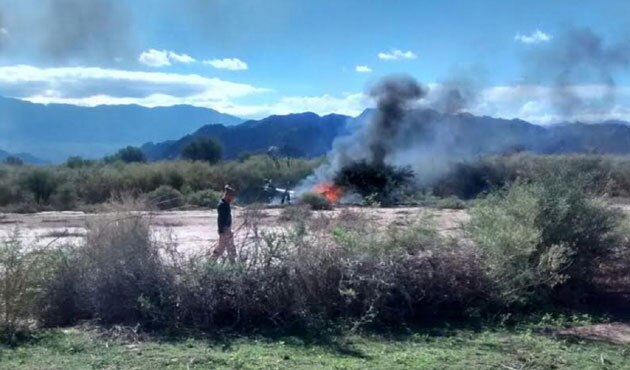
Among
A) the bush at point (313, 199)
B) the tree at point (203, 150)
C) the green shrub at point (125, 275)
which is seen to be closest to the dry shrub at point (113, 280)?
the green shrub at point (125, 275)

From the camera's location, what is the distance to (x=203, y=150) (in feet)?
215

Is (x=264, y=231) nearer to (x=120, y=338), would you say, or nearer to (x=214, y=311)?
(x=214, y=311)

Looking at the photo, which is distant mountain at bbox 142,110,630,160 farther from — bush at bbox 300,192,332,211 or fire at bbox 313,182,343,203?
bush at bbox 300,192,332,211

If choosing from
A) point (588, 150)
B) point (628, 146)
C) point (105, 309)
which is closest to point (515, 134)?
point (628, 146)

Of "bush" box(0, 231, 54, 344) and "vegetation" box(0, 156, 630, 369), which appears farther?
"bush" box(0, 231, 54, 344)

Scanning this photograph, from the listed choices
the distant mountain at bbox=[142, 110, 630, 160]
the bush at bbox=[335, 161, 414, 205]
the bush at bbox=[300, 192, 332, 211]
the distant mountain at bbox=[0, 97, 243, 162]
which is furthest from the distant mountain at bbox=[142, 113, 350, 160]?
the distant mountain at bbox=[0, 97, 243, 162]

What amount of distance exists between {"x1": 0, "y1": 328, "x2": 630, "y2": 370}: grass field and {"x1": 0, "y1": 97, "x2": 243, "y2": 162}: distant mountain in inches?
5769

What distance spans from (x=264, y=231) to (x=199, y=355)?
2.68 m

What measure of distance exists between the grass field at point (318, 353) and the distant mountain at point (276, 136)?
166 feet

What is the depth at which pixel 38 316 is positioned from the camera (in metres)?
10.7

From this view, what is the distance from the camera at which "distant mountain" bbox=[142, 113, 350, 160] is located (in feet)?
232

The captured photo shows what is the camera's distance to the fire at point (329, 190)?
3697 cm

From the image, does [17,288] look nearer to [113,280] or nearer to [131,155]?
[113,280]

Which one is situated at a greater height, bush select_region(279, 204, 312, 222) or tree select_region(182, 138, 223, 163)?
tree select_region(182, 138, 223, 163)
